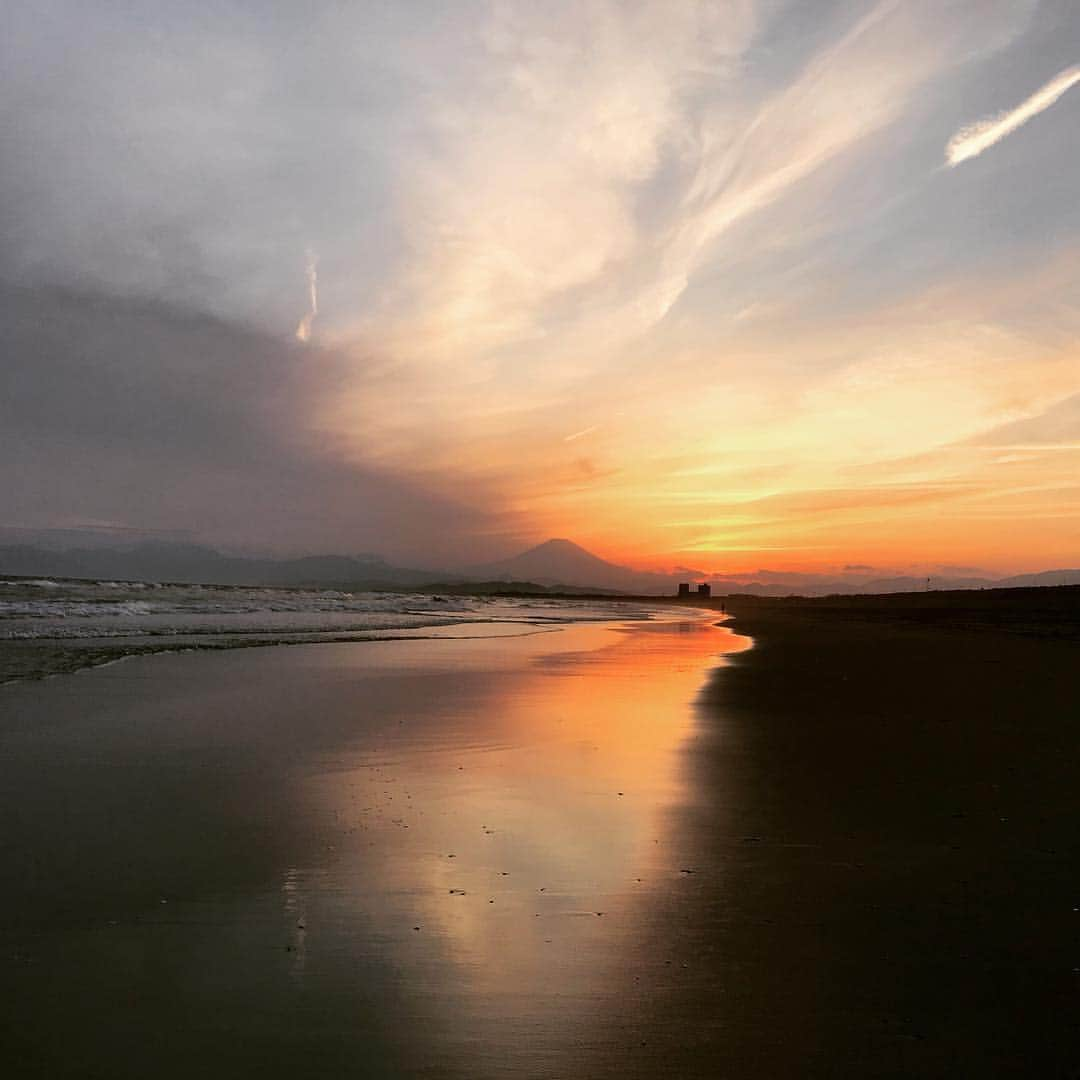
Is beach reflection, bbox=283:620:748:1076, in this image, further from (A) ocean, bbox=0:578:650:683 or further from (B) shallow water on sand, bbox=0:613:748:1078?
(A) ocean, bbox=0:578:650:683

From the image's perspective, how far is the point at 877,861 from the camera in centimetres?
550

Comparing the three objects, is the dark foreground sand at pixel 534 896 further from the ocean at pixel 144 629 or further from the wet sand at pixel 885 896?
the ocean at pixel 144 629

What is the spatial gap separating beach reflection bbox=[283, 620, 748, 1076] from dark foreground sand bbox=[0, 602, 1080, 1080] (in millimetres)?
23

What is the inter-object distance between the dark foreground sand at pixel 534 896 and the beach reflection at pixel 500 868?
2cm

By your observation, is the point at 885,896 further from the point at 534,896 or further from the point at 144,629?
the point at 144,629

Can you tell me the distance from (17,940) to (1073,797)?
7880 mm

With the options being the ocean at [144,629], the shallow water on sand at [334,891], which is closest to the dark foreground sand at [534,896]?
the shallow water on sand at [334,891]

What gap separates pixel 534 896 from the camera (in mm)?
4840

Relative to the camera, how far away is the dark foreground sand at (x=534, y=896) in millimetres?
3297

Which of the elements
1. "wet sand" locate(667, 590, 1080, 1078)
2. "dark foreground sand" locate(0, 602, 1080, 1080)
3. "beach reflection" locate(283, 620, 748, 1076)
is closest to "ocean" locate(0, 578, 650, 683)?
"dark foreground sand" locate(0, 602, 1080, 1080)

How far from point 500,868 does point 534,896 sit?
52 centimetres

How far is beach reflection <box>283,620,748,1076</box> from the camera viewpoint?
11.8ft

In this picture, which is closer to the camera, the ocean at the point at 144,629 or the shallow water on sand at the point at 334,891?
the shallow water on sand at the point at 334,891

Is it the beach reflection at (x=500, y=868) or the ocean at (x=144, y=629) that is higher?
the ocean at (x=144, y=629)
